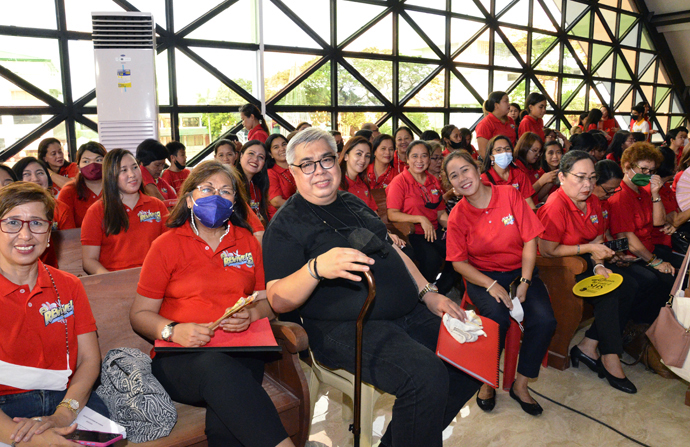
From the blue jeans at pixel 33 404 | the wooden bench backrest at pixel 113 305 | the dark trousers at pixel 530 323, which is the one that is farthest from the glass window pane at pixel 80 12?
the dark trousers at pixel 530 323

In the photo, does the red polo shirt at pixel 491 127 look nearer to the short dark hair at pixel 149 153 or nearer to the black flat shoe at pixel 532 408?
the short dark hair at pixel 149 153

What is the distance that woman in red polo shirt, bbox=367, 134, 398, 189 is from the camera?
483 cm

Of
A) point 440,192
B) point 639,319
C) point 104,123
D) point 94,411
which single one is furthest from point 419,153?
point 104,123

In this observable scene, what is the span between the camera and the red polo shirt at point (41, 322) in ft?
4.94

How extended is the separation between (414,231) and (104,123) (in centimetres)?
373

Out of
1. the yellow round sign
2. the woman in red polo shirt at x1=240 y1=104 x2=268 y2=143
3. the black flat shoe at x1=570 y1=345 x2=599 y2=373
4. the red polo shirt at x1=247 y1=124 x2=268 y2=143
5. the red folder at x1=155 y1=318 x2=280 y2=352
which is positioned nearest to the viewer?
the red folder at x1=155 y1=318 x2=280 y2=352

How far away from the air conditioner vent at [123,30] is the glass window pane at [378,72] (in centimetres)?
350

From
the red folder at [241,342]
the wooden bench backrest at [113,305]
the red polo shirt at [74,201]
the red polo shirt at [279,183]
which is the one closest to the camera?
the red folder at [241,342]

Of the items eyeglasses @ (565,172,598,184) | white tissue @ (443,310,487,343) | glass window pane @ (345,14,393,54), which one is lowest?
white tissue @ (443,310,487,343)

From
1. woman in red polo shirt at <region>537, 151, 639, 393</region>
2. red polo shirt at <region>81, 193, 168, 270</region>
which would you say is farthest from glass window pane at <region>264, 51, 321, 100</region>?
woman in red polo shirt at <region>537, 151, 639, 393</region>

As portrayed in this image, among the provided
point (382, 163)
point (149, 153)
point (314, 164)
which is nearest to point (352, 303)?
point (314, 164)

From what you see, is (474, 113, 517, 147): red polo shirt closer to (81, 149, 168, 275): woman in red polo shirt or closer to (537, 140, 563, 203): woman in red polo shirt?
(537, 140, 563, 203): woman in red polo shirt

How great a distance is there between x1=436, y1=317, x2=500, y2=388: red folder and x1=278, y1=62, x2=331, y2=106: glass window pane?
6.12 m

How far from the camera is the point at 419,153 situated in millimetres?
4074
